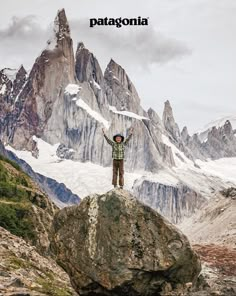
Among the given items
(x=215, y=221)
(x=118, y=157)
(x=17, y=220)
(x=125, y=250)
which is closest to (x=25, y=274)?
(x=118, y=157)

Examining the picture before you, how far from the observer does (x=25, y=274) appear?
37406mm

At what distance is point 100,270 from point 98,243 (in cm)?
121

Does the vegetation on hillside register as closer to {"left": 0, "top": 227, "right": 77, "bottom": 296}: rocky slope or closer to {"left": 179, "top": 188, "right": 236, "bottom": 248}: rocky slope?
{"left": 179, "top": 188, "right": 236, "bottom": 248}: rocky slope

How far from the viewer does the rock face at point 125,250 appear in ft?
84.9

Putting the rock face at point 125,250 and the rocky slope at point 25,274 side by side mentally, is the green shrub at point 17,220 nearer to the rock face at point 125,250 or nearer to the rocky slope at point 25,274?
the rocky slope at point 25,274

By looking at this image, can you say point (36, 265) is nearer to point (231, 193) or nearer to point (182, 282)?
point (182, 282)

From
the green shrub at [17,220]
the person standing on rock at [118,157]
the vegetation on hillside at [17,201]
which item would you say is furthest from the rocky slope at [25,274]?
the vegetation on hillside at [17,201]

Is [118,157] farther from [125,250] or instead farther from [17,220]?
[17,220]

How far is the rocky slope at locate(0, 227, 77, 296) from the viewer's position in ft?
91.9

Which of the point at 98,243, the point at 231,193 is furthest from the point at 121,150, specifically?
the point at 231,193

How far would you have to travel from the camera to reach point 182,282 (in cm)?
2688

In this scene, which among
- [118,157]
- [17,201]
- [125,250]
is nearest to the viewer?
[125,250]

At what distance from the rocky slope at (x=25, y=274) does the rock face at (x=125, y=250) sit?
3.20 metres

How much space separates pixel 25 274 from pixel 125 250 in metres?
13.7
